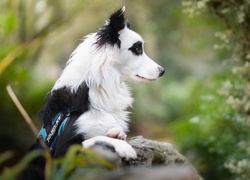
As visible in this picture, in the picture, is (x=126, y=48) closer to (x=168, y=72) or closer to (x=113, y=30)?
(x=113, y=30)

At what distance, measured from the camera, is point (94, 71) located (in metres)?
3.97

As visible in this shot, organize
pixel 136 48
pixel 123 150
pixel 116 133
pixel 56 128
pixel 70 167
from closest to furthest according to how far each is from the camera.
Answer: pixel 70 167, pixel 123 150, pixel 116 133, pixel 56 128, pixel 136 48

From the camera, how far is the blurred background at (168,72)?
6.06 meters

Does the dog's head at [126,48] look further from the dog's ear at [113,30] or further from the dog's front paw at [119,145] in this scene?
the dog's front paw at [119,145]

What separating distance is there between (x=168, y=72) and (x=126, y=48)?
683 inches

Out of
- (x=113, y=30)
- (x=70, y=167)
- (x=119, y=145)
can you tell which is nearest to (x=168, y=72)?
(x=113, y=30)

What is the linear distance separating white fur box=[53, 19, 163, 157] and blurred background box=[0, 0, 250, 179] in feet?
1.64

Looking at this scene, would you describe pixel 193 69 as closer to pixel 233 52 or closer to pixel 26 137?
pixel 26 137

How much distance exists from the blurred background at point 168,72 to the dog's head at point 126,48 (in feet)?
2.23

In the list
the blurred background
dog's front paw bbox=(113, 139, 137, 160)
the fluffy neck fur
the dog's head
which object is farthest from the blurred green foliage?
the dog's head

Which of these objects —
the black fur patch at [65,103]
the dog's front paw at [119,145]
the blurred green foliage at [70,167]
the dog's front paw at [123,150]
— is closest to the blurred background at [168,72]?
the black fur patch at [65,103]

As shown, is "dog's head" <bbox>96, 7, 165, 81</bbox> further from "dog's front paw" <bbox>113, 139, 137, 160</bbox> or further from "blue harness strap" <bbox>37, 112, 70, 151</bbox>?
"dog's front paw" <bbox>113, 139, 137, 160</bbox>

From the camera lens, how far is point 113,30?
4.07 m

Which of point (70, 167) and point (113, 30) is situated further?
point (113, 30)
